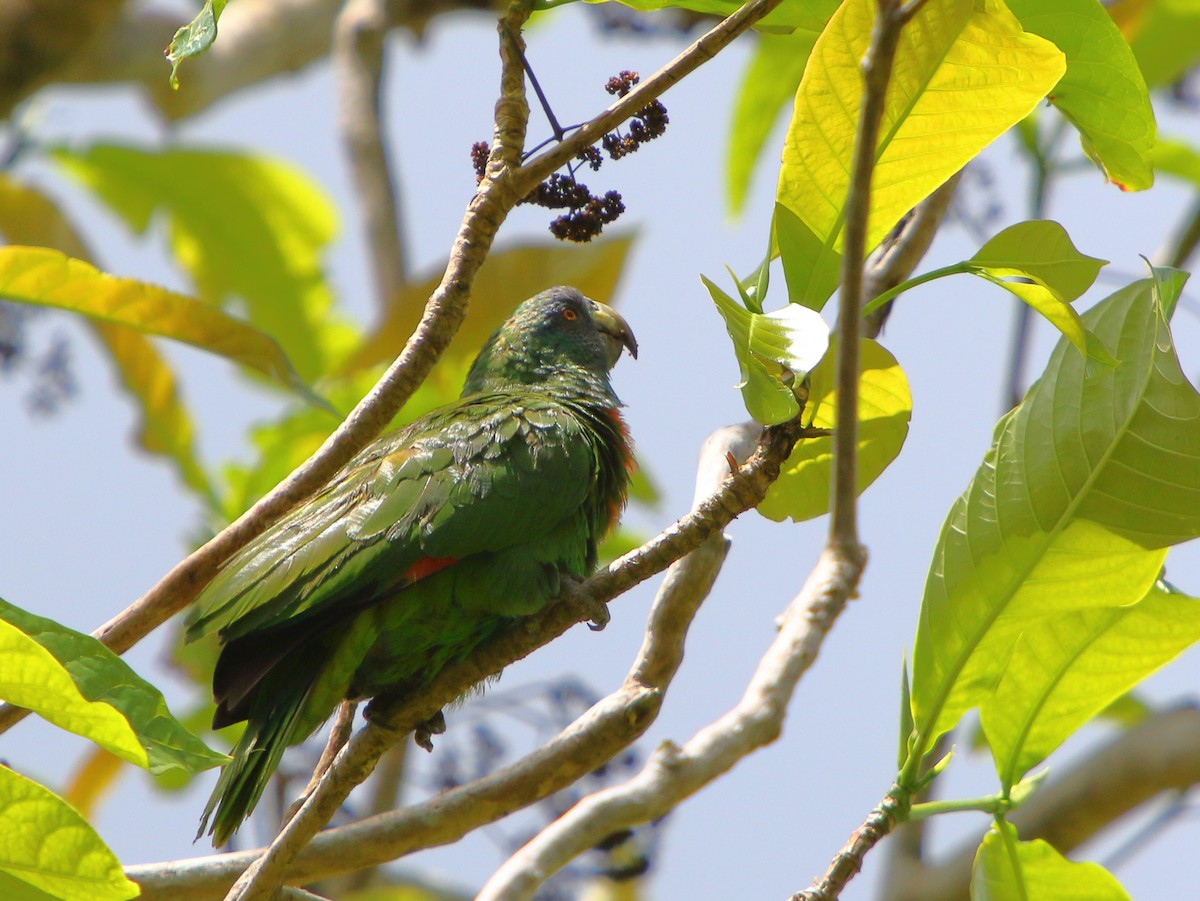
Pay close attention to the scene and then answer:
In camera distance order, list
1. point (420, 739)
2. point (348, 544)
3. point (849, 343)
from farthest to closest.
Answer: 1. point (420, 739)
2. point (348, 544)
3. point (849, 343)

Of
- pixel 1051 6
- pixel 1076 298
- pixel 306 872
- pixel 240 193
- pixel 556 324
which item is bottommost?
pixel 306 872

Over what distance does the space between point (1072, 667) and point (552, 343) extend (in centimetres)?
214

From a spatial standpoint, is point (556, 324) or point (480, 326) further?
point (480, 326)

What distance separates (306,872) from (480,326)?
2.60 m

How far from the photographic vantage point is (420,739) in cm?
324

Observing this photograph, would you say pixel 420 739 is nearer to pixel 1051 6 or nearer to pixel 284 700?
pixel 284 700

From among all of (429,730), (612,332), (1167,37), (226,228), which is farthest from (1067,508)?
(226,228)

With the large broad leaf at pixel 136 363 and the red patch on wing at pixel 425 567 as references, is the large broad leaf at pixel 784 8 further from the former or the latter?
the large broad leaf at pixel 136 363

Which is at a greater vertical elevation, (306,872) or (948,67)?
(948,67)

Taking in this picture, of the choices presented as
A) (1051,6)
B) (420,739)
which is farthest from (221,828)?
(1051,6)

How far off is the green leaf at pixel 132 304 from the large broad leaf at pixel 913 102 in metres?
1.27

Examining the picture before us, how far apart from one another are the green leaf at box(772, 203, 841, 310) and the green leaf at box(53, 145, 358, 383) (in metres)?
3.76

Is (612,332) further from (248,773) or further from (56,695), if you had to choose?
(56,695)

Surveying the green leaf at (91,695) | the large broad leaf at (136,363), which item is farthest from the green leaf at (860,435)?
the large broad leaf at (136,363)
